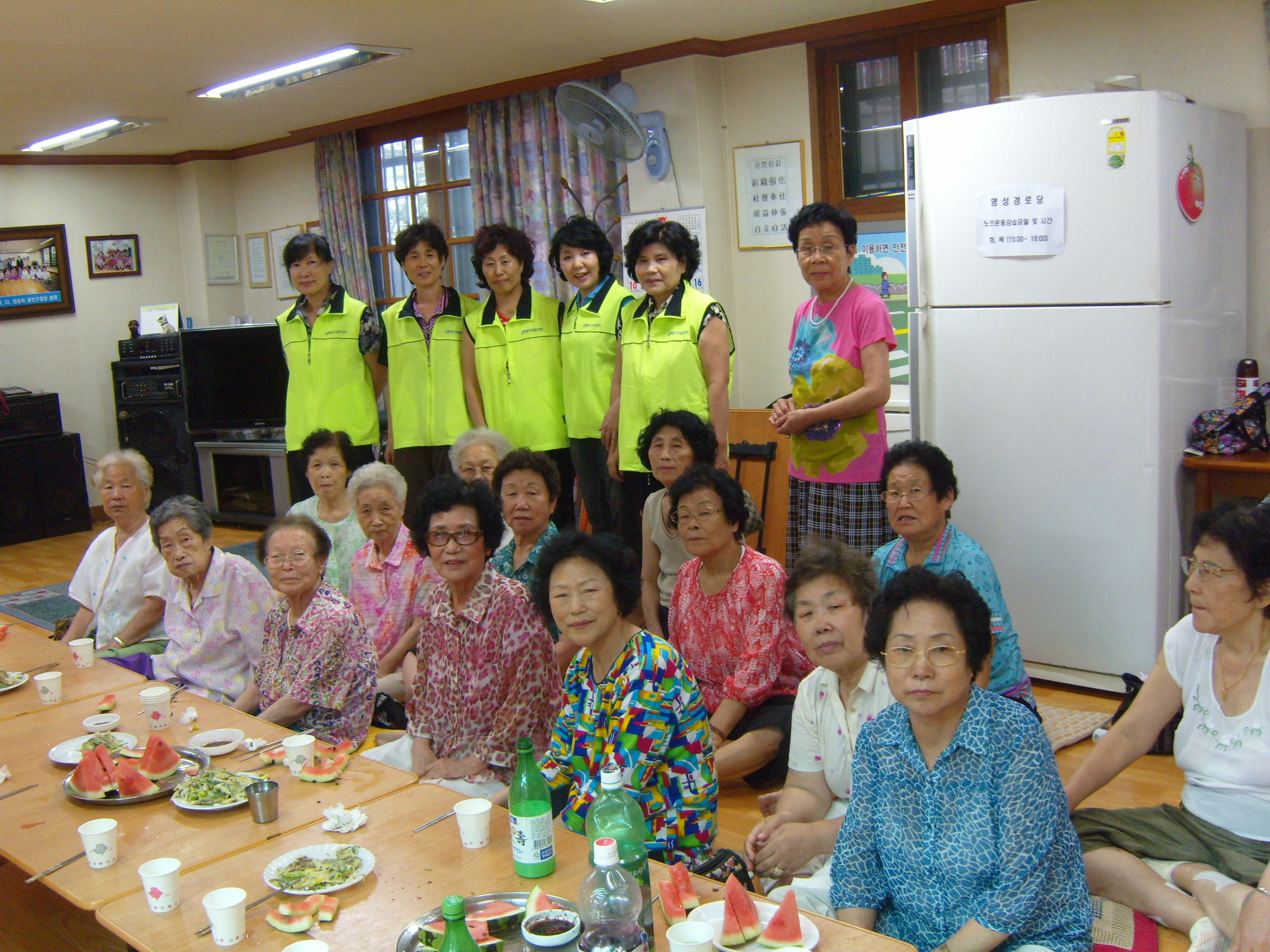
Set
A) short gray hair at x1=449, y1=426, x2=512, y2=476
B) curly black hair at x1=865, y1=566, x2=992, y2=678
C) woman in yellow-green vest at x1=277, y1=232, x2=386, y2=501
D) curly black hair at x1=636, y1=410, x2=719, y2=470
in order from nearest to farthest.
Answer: curly black hair at x1=865, y1=566, x2=992, y2=678 < curly black hair at x1=636, y1=410, x2=719, y2=470 < short gray hair at x1=449, y1=426, x2=512, y2=476 < woman in yellow-green vest at x1=277, y1=232, x2=386, y2=501

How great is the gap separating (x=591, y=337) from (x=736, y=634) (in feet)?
5.28

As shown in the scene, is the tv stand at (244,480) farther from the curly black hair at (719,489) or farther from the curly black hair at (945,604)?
the curly black hair at (945,604)

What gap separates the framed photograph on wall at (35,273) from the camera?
7656 millimetres

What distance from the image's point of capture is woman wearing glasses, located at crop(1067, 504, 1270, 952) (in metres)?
2.07

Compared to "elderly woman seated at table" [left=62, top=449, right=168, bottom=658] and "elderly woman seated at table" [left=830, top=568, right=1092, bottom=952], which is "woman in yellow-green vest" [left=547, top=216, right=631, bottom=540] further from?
"elderly woman seated at table" [left=830, top=568, right=1092, bottom=952]

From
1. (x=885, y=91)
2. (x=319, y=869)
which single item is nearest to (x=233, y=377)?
(x=885, y=91)

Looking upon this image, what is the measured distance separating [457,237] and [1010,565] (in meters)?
3.98

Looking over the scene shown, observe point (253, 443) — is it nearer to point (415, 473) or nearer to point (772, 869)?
point (415, 473)

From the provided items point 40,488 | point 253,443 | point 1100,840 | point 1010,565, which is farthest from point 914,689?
point 40,488

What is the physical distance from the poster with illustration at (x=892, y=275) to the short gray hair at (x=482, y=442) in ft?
6.14

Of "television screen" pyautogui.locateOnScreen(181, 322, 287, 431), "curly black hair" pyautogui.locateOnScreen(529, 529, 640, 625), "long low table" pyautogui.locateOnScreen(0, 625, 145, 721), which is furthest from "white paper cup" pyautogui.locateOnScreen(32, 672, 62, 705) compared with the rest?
"television screen" pyautogui.locateOnScreen(181, 322, 287, 431)

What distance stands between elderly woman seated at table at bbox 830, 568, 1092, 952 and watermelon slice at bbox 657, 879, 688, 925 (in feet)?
1.26

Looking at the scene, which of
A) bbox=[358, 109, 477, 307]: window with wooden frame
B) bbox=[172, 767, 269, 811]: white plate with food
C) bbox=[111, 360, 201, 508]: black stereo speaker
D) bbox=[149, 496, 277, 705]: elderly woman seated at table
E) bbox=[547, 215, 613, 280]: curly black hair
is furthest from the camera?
bbox=[111, 360, 201, 508]: black stereo speaker

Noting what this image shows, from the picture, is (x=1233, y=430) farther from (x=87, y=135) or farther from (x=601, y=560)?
(x=87, y=135)
